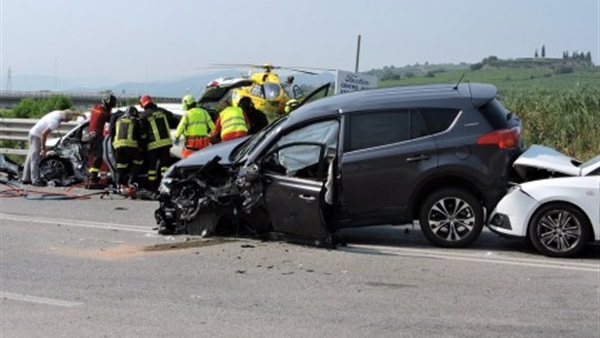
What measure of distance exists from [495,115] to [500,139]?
13.2 inches

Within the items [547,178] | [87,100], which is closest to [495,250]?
[547,178]

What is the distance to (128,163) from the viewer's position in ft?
44.2

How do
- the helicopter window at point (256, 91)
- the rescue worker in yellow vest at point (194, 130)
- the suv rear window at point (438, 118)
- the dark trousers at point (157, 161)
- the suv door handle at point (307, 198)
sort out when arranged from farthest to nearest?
the helicopter window at point (256, 91) → the dark trousers at point (157, 161) → the rescue worker in yellow vest at point (194, 130) → the suv rear window at point (438, 118) → the suv door handle at point (307, 198)

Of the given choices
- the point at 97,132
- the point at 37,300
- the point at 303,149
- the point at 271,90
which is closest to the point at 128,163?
the point at 97,132

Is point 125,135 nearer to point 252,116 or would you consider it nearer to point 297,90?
point 252,116

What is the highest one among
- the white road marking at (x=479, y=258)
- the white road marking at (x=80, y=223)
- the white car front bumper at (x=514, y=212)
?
the white car front bumper at (x=514, y=212)

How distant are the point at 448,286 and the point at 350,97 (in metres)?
3.13

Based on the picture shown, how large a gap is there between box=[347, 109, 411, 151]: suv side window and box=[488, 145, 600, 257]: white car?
1376 millimetres

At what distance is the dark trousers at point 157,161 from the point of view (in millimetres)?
13367

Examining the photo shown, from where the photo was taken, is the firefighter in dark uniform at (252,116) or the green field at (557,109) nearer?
the firefighter in dark uniform at (252,116)

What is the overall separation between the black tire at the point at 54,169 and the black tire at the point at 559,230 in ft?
32.5

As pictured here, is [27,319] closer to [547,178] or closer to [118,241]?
[118,241]

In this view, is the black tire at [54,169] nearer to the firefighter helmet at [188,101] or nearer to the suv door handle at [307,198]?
the firefighter helmet at [188,101]

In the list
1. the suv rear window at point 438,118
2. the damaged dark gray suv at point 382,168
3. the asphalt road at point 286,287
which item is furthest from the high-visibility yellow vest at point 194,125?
the suv rear window at point 438,118
